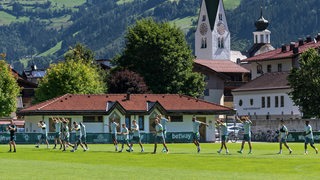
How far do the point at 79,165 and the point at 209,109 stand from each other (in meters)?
56.6

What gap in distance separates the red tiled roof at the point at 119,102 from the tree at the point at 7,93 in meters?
28.7

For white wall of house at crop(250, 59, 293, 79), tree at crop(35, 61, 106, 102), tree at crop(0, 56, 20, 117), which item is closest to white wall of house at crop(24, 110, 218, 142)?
tree at crop(35, 61, 106, 102)

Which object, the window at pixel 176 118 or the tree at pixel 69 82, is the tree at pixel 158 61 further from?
the window at pixel 176 118

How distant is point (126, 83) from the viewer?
122 metres

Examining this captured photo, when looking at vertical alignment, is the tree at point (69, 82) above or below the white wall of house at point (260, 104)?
above

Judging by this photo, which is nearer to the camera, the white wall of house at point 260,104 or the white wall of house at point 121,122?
the white wall of house at point 121,122

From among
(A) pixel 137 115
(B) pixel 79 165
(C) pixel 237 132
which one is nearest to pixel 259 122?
(C) pixel 237 132

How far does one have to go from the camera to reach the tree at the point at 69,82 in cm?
12431

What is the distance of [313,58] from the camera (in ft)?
360

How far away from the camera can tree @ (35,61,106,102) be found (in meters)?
124

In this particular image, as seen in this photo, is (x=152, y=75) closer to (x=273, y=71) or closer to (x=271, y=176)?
(x=273, y=71)

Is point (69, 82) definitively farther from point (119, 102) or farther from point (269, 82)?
point (269, 82)

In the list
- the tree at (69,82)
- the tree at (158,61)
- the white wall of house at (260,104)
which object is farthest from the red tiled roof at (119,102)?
the white wall of house at (260,104)

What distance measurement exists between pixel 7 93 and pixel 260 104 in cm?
3740
